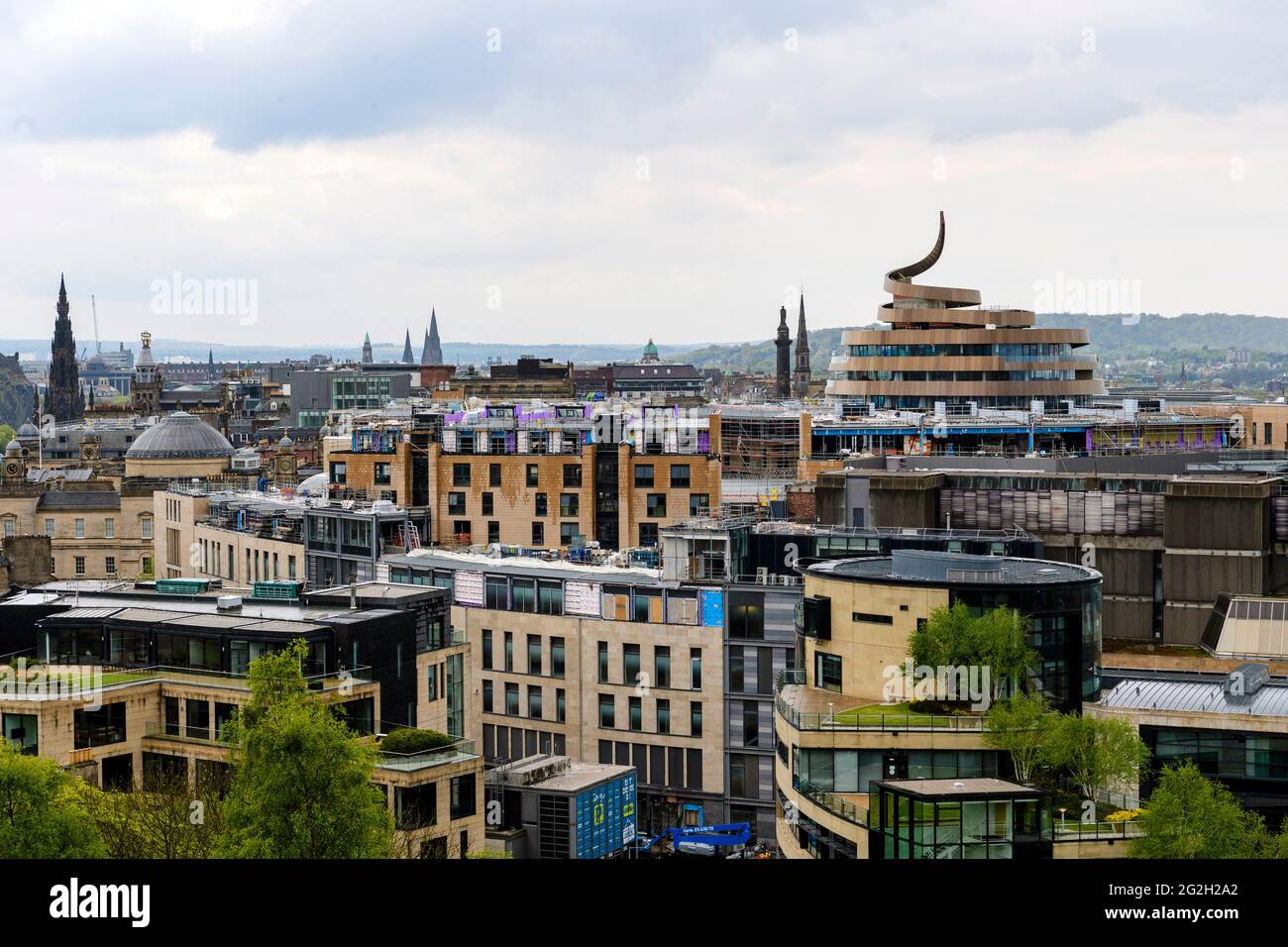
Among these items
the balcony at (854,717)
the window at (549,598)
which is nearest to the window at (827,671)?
the balcony at (854,717)

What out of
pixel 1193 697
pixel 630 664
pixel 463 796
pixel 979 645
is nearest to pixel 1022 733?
pixel 979 645

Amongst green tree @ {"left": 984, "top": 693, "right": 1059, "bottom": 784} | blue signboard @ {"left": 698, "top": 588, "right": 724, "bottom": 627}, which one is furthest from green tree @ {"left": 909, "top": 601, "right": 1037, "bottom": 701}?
blue signboard @ {"left": 698, "top": 588, "right": 724, "bottom": 627}

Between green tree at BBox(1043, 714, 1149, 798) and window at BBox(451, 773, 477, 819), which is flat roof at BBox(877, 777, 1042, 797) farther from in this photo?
window at BBox(451, 773, 477, 819)

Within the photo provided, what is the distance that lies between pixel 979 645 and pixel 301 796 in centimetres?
1699

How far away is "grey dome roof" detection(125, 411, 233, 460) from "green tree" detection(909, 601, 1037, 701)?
113818mm

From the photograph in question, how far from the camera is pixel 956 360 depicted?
131m

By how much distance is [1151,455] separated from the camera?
9088 cm

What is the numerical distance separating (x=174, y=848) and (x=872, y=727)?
15871 mm

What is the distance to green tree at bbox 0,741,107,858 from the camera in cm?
3281

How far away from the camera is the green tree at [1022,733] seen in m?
38.6

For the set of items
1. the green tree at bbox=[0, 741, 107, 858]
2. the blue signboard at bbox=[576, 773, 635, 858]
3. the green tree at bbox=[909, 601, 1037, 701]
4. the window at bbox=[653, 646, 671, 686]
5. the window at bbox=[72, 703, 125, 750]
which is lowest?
the blue signboard at bbox=[576, 773, 635, 858]

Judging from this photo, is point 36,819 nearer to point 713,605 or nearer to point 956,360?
point 713,605
